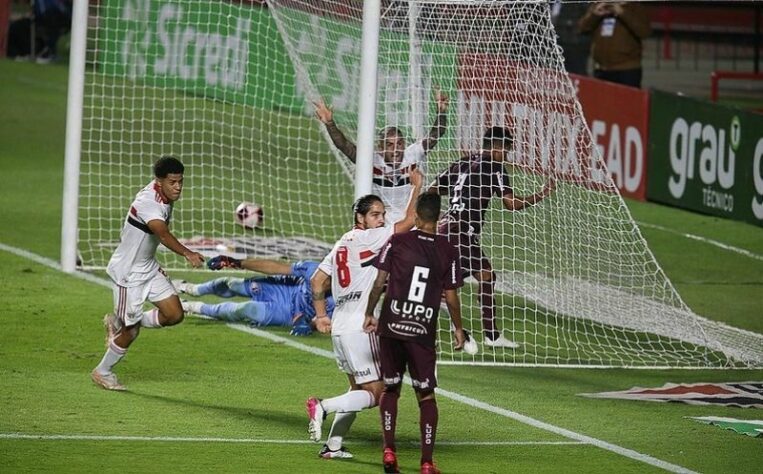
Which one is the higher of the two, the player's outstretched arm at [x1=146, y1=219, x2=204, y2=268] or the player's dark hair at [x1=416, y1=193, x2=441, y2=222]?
the player's dark hair at [x1=416, y1=193, x2=441, y2=222]

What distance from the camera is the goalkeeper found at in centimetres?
1451

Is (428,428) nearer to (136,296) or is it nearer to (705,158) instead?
(136,296)

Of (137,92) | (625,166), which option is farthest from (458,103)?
(137,92)

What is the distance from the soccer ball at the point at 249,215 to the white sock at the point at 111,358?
23.1 feet

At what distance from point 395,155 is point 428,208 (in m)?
4.33

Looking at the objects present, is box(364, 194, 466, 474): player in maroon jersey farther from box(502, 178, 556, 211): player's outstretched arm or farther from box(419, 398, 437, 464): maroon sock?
box(502, 178, 556, 211): player's outstretched arm

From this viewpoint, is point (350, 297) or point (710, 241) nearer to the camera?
point (350, 297)

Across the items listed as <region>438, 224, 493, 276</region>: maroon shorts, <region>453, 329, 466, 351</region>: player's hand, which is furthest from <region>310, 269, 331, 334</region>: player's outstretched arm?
<region>438, 224, 493, 276</region>: maroon shorts

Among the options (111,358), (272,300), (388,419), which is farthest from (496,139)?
(388,419)

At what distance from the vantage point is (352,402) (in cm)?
1001

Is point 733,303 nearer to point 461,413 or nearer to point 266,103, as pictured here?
point 461,413

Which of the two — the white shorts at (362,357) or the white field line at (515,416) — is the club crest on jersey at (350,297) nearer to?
the white shorts at (362,357)

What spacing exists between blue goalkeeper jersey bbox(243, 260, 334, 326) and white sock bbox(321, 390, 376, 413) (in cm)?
434

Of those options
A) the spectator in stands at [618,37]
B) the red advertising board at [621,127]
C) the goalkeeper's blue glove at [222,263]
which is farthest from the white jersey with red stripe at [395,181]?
the spectator in stands at [618,37]
